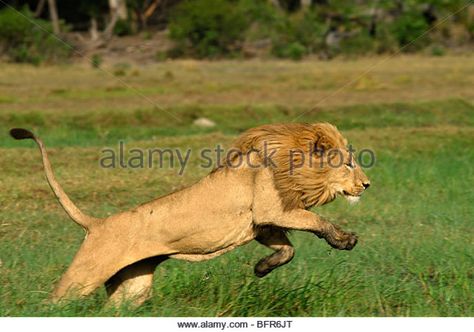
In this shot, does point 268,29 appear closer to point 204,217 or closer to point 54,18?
point 54,18

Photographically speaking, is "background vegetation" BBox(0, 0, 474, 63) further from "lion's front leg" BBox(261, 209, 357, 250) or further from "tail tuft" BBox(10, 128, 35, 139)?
"lion's front leg" BBox(261, 209, 357, 250)

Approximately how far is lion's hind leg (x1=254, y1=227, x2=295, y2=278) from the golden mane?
0.82ft

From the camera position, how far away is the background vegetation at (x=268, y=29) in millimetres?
34500

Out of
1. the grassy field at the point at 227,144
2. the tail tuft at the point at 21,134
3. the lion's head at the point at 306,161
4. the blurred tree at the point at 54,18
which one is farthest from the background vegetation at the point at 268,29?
the lion's head at the point at 306,161

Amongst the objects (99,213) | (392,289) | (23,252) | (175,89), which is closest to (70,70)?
(175,89)

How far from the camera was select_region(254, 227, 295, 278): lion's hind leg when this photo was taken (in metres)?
6.55

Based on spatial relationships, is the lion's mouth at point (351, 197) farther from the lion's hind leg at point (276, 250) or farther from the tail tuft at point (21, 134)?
the tail tuft at point (21, 134)

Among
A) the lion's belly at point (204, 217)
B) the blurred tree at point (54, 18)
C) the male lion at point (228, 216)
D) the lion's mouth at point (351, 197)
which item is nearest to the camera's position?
the male lion at point (228, 216)

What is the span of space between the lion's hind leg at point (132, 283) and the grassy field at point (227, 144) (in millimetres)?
106

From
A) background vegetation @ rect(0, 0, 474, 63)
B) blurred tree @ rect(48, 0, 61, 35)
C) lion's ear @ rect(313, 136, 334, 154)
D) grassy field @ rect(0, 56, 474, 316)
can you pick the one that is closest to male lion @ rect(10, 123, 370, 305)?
lion's ear @ rect(313, 136, 334, 154)

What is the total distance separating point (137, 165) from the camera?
1309 centimetres

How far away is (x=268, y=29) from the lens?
123ft
